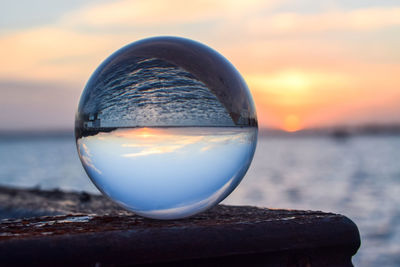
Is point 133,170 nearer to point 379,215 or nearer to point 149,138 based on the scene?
point 149,138

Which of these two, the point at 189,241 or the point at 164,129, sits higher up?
the point at 164,129

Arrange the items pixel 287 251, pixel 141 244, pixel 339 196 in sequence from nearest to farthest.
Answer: pixel 141 244 → pixel 287 251 → pixel 339 196

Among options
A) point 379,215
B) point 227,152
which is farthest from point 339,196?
point 227,152

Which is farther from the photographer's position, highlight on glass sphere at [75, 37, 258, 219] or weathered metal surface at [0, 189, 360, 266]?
highlight on glass sphere at [75, 37, 258, 219]

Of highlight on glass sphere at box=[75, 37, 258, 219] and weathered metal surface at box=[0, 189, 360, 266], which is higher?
highlight on glass sphere at box=[75, 37, 258, 219]

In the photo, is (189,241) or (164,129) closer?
(189,241)
